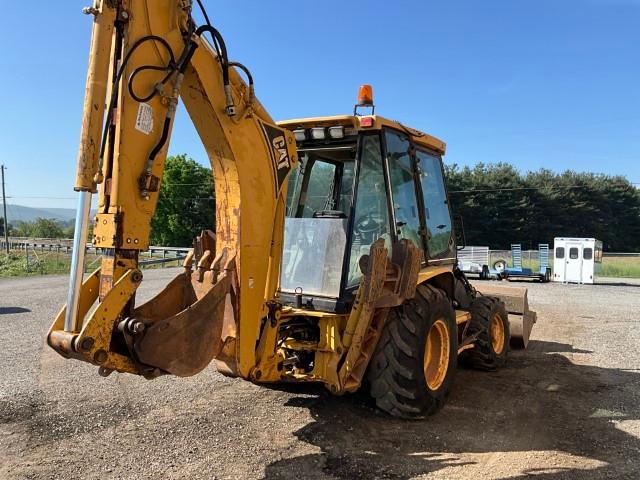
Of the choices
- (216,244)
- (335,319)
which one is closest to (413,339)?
(335,319)

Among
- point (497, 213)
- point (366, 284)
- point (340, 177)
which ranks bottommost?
point (366, 284)

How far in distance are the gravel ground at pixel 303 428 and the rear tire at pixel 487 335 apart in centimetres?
16

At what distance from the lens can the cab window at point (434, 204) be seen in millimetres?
5492

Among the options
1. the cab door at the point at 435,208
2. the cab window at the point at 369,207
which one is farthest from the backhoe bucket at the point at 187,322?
the cab door at the point at 435,208

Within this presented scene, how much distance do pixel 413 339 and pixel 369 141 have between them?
1.73 meters

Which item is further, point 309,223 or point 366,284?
point 309,223

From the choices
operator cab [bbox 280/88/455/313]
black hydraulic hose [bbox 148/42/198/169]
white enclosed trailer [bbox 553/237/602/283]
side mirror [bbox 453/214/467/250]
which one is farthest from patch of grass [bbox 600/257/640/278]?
black hydraulic hose [bbox 148/42/198/169]

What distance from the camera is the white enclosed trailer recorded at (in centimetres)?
2236

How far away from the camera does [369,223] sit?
185 inches

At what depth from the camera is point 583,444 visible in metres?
4.24

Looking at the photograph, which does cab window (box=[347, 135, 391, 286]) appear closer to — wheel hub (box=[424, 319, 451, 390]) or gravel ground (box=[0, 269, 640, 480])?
wheel hub (box=[424, 319, 451, 390])

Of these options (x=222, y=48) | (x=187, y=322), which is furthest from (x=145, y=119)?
(x=187, y=322)

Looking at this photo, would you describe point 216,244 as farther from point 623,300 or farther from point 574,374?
point 623,300

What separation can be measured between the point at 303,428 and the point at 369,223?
1.83 meters
